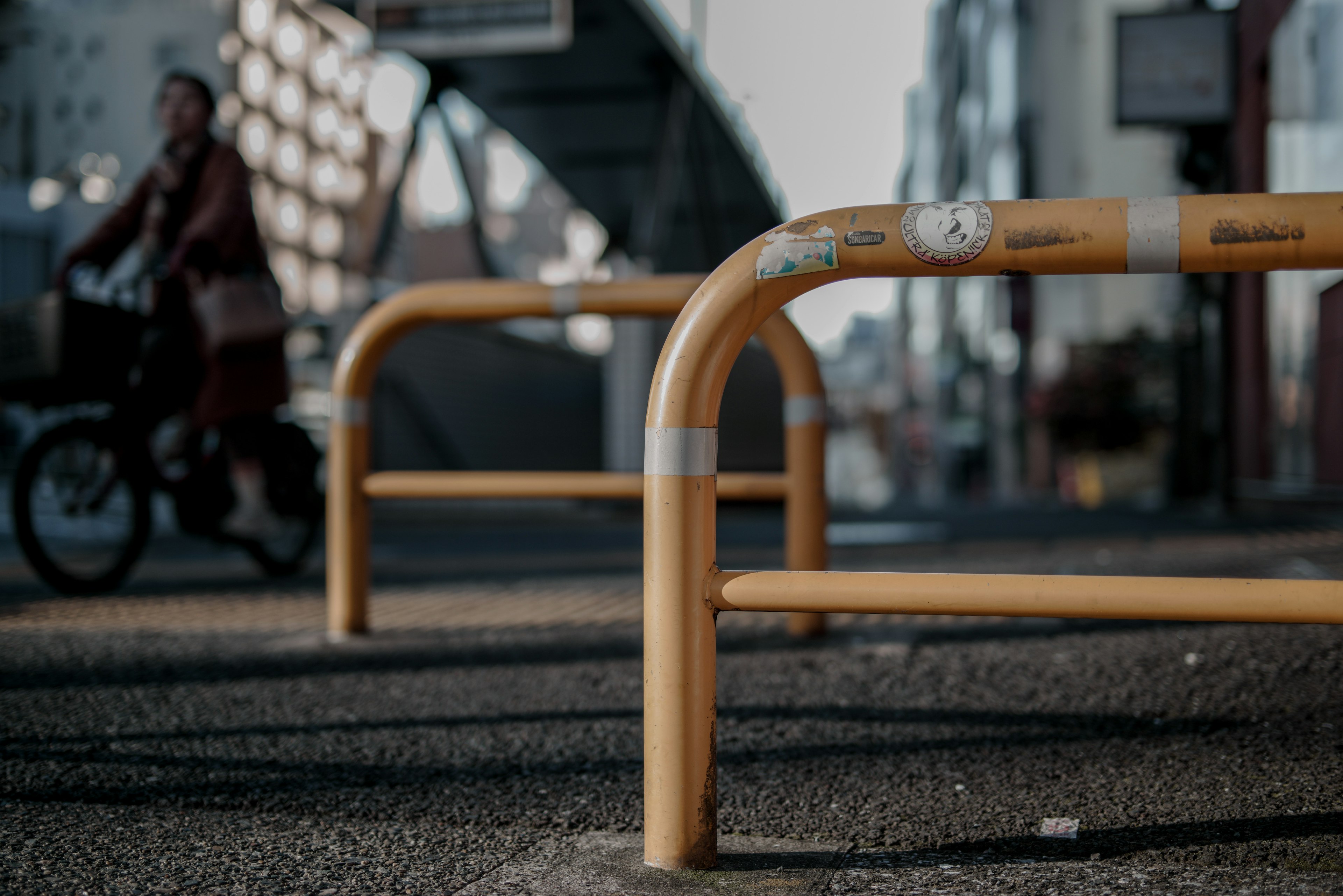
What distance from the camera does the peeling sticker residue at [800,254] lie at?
146cm

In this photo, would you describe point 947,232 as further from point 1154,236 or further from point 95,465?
point 95,465

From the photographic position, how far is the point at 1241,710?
2322 mm

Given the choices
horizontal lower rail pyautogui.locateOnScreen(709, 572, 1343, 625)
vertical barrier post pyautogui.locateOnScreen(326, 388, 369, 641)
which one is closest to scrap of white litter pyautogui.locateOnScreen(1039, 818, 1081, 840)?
horizontal lower rail pyautogui.locateOnScreen(709, 572, 1343, 625)

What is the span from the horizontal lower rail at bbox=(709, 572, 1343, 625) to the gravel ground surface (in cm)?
38

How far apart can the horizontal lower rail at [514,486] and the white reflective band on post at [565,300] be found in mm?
465

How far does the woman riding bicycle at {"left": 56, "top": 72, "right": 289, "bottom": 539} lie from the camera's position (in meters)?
4.22

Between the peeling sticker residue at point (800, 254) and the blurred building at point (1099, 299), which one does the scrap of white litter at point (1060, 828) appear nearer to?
the peeling sticker residue at point (800, 254)

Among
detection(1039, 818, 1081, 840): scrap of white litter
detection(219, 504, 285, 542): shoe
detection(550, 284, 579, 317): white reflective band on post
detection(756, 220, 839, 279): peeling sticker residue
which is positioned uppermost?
detection(550, 284, 579, 317): white reflective band on post

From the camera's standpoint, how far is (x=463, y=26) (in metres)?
11.0

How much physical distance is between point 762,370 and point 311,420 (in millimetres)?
5358

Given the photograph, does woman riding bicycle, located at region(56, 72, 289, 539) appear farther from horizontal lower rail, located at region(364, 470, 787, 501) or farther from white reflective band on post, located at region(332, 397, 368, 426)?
horizontal lower rail, located at region(364, 470, 787, 501)

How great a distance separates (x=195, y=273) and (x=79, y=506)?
3.35 ft

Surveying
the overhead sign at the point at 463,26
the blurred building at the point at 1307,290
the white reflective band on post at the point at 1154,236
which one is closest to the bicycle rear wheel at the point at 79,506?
the white reflective band on post at the point at 1154,236

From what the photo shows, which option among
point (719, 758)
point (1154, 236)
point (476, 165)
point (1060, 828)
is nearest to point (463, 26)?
point (476, 165)
